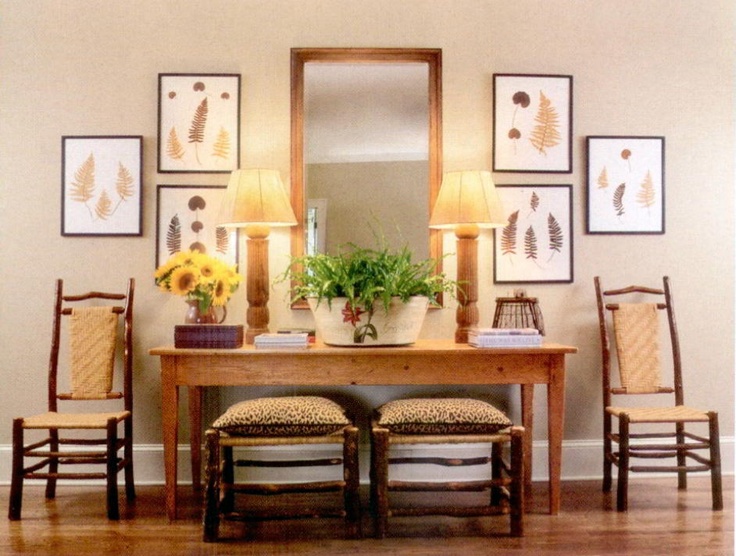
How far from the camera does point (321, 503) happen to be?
3035mm

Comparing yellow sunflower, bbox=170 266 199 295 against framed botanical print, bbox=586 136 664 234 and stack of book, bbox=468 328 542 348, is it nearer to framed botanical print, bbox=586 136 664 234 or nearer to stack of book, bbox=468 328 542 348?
stack of book, bbox=468 328 542 348

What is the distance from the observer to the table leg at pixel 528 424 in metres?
3.23

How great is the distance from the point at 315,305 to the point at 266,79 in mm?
1263

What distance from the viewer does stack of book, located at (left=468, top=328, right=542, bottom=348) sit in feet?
9.26

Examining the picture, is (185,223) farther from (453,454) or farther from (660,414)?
(660,414)

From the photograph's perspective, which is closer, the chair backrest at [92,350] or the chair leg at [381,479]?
the chair leg at [381,479]

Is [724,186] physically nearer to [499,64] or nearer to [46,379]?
[499,64]

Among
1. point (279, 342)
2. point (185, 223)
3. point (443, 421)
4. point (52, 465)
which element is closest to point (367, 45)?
point (185, 223)

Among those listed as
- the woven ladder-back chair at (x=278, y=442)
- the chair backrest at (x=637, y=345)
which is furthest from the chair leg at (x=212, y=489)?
the chair backrest at (x=637, y=345)

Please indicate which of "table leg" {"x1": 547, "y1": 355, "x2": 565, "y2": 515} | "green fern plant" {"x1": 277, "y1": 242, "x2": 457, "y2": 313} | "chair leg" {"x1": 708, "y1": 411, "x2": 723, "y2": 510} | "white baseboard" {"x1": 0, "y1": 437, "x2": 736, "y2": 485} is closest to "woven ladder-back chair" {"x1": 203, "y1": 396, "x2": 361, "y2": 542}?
"green fern plant" {"x1": 277, "y1": 242, "x2": 457, "y2": 313}

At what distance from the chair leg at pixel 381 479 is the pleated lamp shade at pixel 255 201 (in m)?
1.08

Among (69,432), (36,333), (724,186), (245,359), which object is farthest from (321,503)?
(724,186)

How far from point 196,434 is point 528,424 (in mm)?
1617

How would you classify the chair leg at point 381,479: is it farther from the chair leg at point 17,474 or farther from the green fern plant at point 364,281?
the chair leg at point 17,474
